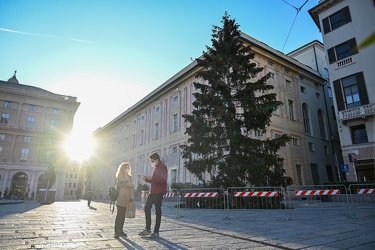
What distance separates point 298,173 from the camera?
2442 cm

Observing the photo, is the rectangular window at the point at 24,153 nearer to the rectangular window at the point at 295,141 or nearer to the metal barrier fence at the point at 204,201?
the metal barrier fence at the point at 204,201

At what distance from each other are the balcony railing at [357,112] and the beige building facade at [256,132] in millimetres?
5876

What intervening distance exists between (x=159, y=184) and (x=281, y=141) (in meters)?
9.40

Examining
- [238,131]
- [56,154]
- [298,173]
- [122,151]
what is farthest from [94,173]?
[238,131]

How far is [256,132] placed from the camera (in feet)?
69.8

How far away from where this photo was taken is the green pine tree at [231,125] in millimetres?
12227

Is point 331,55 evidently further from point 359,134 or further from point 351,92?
point 359,134

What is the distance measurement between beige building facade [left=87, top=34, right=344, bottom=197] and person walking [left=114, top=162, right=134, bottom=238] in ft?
52.7

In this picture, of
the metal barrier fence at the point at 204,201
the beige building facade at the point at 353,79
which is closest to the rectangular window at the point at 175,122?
the metal barrier fence at the point at 204,201

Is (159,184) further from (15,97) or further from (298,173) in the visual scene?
(15,97)

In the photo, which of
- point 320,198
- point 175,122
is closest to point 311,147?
point 320,198

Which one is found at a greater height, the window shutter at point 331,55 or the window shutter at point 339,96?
the window shutter at point 331,55

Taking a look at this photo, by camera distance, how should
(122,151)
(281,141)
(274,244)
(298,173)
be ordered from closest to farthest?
(274,244), (281,141), (298,173), (122,151)

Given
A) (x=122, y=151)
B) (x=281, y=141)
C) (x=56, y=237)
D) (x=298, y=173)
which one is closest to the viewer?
(x=56, y=237)
